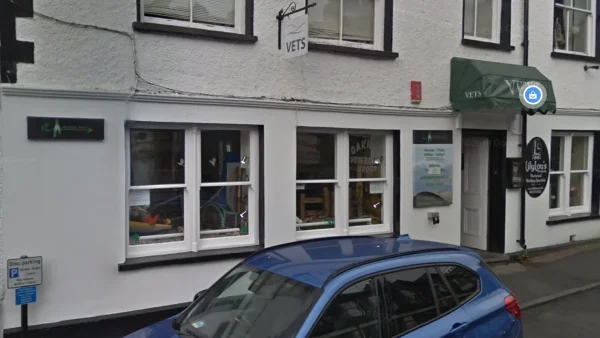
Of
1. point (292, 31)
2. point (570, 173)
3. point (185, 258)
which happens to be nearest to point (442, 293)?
point (185, 258)

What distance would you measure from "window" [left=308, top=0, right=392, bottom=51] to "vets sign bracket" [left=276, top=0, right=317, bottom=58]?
648 millimetres

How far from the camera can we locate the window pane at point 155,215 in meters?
6.38

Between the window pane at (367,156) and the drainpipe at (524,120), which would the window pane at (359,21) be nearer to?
the window pane at (367,156)

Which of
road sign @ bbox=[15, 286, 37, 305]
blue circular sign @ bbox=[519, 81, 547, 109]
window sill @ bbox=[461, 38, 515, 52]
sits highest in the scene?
window sill @ bbox=[461, 38, 515, 52]

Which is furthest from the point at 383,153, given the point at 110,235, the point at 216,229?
the point at 110,235

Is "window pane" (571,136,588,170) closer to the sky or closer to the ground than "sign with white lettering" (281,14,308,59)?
closer to the ground

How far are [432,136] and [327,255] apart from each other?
541cm

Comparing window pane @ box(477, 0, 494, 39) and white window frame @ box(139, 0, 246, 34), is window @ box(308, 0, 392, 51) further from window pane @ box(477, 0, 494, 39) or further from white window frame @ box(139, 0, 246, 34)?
window pane @ box(477, 0, 494, 39)

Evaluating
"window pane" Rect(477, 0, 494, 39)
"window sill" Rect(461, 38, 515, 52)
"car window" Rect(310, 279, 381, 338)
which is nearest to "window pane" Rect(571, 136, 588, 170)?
"window sill" Rect(461, 38, 515, 52)

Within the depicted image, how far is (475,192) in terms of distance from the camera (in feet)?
33.8

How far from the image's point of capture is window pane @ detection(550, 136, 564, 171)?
10883mm

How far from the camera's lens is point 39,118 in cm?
548

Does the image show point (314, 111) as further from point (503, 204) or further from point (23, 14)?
point (503, 204)

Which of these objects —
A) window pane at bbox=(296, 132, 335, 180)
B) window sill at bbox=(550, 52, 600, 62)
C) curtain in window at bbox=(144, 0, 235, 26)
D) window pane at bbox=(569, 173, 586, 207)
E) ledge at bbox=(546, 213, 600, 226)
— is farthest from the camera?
window pane at bbox=(569, 173, 586, 207)
